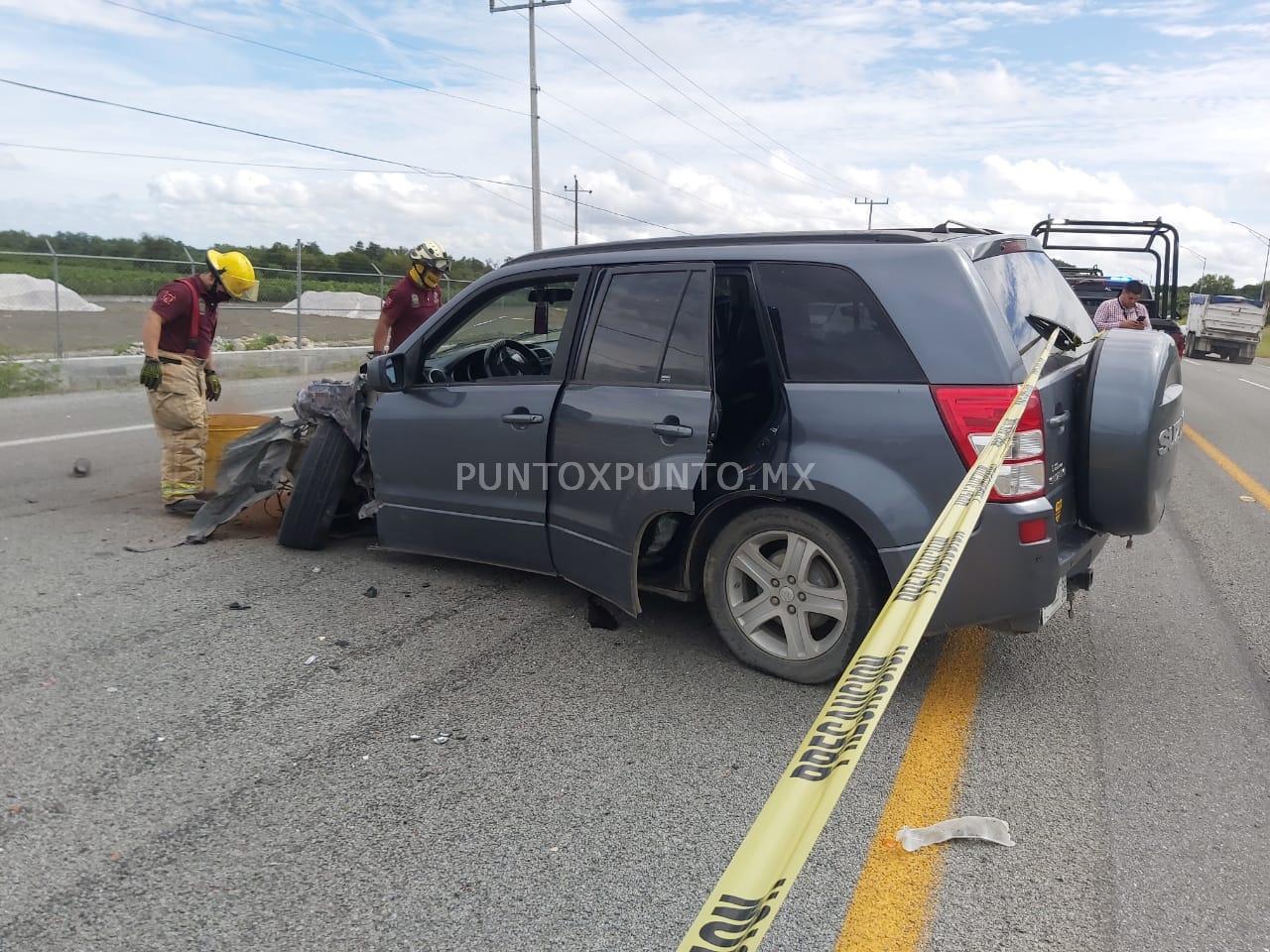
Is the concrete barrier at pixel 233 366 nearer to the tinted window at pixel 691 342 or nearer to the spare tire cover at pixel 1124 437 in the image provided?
the tinted window at pixel 691 342

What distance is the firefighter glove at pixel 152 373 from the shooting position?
6227 mm

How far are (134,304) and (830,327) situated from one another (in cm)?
2529

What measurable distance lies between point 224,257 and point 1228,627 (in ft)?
20.4

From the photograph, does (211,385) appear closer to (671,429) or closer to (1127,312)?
(671,429)

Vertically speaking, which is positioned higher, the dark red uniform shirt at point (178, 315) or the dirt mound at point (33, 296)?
the dirt mound at point (33, 296)

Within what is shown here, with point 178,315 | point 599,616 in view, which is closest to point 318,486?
point 178,315

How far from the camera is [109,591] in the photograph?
494 centimetres

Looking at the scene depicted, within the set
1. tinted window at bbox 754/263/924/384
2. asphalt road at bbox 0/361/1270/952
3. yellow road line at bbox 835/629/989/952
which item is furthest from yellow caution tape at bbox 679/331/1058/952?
tinted window at bbox 754/263/924/384

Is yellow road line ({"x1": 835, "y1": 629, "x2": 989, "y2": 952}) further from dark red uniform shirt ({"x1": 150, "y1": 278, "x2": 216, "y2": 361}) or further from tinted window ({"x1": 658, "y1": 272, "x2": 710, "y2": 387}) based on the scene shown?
dark red uniform shirt ({"x1": 150, "y1": 278, "x2": 216, "y2": 361})

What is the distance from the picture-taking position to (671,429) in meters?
3.92

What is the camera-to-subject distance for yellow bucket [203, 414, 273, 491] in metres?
6.54

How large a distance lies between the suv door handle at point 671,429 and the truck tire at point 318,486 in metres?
2.31

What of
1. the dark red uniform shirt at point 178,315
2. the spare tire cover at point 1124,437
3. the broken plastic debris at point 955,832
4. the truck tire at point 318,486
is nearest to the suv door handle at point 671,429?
the spare tire cover at point 1124,437

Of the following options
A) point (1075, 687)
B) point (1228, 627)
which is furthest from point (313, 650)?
point (1228, 627)
